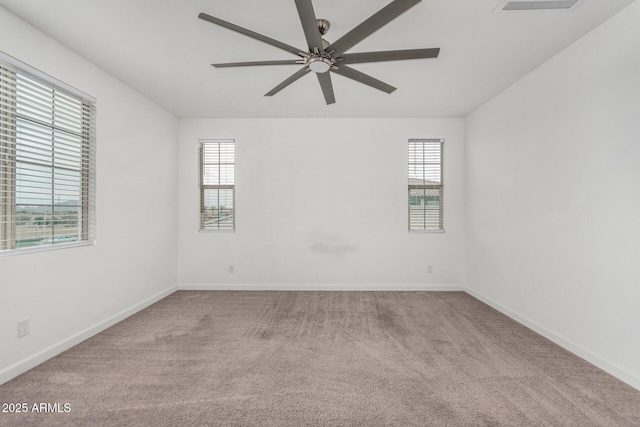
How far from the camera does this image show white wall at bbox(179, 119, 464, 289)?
4.35 metres

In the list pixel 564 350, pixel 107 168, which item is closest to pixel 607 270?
pixel 564 350

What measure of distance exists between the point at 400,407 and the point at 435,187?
3406 millimetres

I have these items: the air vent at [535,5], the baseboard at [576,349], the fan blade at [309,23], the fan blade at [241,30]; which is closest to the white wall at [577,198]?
the baseboard at [576,349]

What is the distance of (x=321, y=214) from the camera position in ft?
14.3

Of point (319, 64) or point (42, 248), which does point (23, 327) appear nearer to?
point (42, 248)

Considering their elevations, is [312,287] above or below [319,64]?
below

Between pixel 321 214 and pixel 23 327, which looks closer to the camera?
pixel 23 327

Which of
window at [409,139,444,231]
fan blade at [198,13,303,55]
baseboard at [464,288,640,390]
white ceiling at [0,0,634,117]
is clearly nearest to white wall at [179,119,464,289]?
window at [409,139,444,231]

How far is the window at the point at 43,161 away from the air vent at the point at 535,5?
366cm

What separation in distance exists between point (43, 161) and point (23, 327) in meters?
1.36

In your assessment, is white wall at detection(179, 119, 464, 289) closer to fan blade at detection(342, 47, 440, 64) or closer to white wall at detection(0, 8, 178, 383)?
white wall at detection(0, 8, 178, 383)

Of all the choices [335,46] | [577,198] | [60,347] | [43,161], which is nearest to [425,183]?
[577,198]

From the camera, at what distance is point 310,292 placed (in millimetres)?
4238

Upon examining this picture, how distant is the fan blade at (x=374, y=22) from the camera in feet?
4.50
